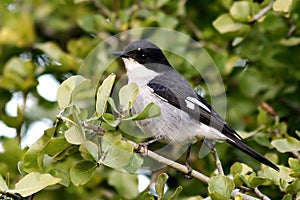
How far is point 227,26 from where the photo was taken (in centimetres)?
445

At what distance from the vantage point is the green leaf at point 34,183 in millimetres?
2834

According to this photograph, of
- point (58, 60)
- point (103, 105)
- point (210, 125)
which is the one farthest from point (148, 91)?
point (103, 105)

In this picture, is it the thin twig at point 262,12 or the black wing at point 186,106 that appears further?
the thin twig at point 262,12

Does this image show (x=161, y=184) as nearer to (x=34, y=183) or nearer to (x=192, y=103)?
(x=34, y=183)

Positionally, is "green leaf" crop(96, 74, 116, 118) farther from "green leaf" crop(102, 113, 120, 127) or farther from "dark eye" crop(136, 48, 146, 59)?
"dark eye" crop(136, 48, 146, 59)

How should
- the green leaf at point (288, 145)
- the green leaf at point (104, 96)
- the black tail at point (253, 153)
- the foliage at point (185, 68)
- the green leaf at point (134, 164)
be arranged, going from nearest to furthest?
the green leaf at point (104, 96) < the green leaf at point (134, 164) < the green leaf at point (288, 145) < the black tail at point (253, 153) < the foliage at point (185, 68)

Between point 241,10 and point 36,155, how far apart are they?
1828mm

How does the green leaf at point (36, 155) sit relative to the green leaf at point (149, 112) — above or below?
below

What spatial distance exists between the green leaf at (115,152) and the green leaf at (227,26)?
5.39 ft

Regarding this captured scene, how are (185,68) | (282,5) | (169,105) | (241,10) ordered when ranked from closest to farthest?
(282,5) < (169,105) < (241,10) < (185,68)

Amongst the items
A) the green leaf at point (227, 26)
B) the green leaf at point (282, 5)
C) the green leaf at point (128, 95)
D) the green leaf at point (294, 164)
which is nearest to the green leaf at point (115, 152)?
the green leaf at point (128, 95)

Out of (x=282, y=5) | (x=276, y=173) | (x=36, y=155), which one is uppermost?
A: (x=282, y=5)

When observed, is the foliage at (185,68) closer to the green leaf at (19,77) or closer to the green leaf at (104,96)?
the green leaf at (19,77)

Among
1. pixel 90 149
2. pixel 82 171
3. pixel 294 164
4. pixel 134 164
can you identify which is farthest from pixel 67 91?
pixel 294 164
